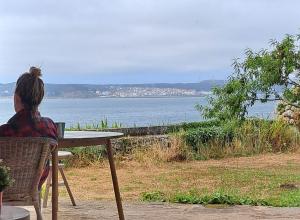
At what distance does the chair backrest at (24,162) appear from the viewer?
3.43 meters

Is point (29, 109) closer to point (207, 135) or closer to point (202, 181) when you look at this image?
point (202, 181)

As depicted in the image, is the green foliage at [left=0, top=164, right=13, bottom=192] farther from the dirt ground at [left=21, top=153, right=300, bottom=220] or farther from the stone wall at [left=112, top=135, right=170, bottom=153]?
the stone wall at [left=112, top=135, right=170, bottom=153]

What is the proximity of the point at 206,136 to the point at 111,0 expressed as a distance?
10.3 feet

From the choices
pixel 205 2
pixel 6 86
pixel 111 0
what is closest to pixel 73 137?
pixel 6 86

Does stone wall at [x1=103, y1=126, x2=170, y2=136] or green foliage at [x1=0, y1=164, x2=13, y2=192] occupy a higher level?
green foliage at [x1=0, y1=164, x2=13, y2=192]

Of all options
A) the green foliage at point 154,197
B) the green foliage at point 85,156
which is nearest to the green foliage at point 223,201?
the green foliage at point 154,197

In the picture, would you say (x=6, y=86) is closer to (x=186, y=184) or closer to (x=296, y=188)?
(x=186, y=184)

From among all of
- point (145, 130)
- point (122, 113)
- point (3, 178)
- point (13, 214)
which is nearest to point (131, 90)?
point (122, 113)

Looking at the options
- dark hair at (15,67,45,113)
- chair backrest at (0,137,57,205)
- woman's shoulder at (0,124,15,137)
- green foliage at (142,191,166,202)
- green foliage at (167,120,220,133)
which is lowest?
green foliage at (142,191,166,202)

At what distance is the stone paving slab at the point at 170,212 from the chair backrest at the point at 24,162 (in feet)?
5.10

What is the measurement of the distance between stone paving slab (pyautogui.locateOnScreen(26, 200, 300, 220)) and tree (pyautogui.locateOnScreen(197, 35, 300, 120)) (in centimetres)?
142

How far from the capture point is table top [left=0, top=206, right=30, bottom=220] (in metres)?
2.65

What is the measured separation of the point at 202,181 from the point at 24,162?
17.0ft

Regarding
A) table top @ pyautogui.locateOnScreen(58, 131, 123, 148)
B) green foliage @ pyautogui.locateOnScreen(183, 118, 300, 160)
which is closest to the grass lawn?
green foliage @ pyautogui.locateOnScreen(183, 118, 300, 160)
